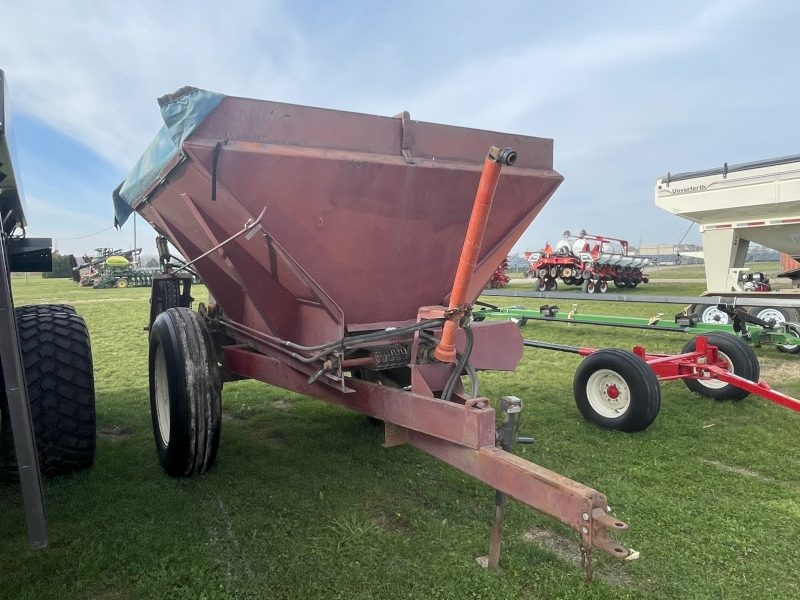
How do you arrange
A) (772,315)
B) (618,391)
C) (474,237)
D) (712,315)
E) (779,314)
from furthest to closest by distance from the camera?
1. (712,315)
2. (772,315)
3. (779,314)
4. (618,391)
5. (474,237)

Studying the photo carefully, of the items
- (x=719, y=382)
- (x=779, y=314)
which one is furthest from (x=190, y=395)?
(x=779, y=314)

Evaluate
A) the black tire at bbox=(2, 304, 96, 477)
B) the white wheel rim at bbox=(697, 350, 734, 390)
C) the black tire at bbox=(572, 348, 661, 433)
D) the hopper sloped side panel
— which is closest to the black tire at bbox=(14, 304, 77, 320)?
the black tire at bbox=(2, 304, 96, 477)


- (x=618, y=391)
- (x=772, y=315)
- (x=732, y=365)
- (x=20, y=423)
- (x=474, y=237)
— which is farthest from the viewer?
(x=772, y=315)

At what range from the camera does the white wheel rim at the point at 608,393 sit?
4.60m

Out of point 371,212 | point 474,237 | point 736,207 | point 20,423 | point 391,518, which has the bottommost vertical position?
point 391,518

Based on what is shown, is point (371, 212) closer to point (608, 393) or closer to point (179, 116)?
point (179, 116)

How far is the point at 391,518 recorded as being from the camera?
3176mm

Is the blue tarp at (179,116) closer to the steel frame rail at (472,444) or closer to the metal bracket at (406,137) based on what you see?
the metal bracket at (406,137)

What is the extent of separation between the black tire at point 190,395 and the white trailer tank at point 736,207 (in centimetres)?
917

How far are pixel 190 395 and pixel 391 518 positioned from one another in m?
1.39

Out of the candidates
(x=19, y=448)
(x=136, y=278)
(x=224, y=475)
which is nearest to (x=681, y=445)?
(x=224, y=475)

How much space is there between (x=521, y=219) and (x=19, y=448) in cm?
298

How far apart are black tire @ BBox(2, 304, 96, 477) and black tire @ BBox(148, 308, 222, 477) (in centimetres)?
49

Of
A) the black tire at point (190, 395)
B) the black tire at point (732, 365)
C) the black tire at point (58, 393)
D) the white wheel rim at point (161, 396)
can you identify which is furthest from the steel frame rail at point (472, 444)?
the black tire at point (732, 365)
